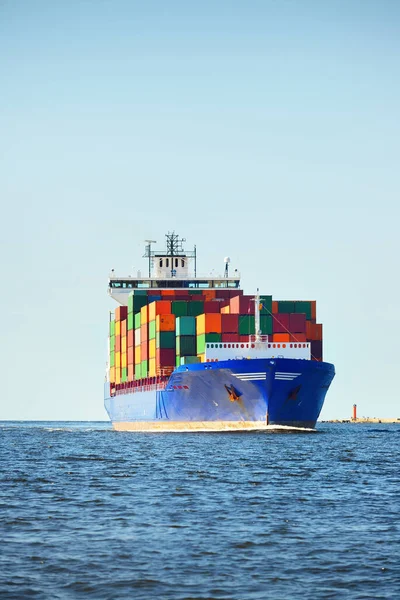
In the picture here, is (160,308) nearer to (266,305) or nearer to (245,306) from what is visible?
(266,305)

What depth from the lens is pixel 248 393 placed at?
65.3 meters

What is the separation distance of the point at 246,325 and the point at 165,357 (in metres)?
9.26

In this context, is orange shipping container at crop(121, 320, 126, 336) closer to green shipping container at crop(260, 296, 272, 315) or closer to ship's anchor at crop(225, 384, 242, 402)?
green shipping container at crop(260, 296, 272, 315)

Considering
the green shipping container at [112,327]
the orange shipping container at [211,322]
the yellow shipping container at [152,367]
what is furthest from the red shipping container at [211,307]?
the green shipping container at [112,327]

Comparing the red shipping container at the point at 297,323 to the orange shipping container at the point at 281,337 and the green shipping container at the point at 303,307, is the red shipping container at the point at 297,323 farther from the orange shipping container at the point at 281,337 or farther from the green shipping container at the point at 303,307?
the green shipping container at the point at 303,307

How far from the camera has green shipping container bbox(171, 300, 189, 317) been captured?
78.6 m

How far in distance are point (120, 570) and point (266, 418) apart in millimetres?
47065

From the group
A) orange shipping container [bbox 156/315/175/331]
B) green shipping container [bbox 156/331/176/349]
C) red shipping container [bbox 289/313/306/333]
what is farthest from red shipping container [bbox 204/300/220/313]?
red shipping container [bbox 289/313/306/333]

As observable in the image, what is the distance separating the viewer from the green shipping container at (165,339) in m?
76.9

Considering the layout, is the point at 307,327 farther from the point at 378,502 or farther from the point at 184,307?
the point at 378,502

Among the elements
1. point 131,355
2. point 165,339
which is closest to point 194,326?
point 165,339

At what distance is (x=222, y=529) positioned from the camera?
23.4 m

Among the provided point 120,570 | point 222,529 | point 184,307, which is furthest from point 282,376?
point 120,570

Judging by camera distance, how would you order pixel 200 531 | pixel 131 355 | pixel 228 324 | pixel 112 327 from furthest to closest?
pixel 112 327 < pixel 131 355 < pixel 228 324 < pixel 200 531
